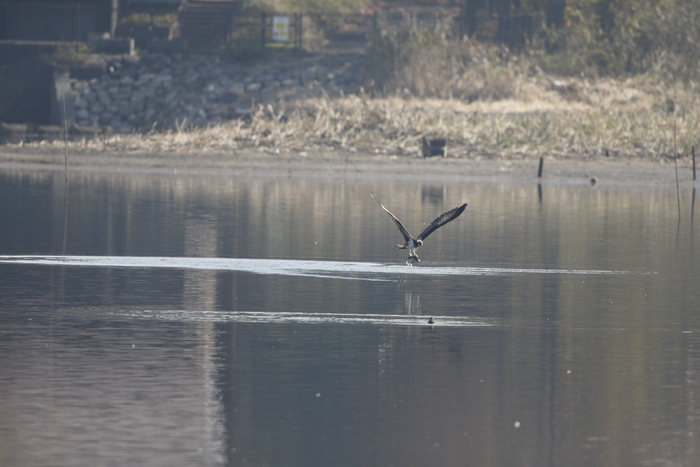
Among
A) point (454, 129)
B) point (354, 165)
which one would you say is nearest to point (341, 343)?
point (354, 165)

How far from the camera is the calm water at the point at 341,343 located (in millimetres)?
8820

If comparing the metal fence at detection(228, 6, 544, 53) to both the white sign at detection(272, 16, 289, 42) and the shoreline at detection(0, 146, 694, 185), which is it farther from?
the shoreline at detection(0, 146, 694, 185)

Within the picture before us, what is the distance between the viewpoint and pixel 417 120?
41.0m

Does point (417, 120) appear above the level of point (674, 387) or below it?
above

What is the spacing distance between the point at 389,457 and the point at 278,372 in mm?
2552

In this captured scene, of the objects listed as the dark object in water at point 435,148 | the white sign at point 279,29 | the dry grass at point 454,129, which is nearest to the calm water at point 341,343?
the dark object in water at point 435,148

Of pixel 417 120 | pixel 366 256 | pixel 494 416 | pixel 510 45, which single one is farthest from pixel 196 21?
pixel 494 416

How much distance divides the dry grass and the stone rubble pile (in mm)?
2721

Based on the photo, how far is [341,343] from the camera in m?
12.2

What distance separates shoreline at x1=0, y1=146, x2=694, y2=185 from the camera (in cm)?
3741

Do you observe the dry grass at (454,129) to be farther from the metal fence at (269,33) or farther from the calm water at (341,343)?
the calm water at (341,343)

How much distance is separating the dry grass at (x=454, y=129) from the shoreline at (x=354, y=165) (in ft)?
2.20

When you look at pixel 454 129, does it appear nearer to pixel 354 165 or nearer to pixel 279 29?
pixel 354 165

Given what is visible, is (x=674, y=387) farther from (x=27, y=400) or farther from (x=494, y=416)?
(x=27, y=400)
